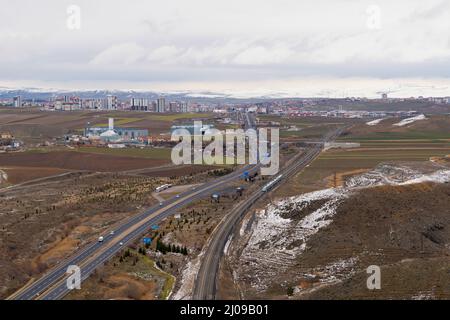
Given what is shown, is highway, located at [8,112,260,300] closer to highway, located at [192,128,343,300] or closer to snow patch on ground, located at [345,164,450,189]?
highway, located at [192,128,343,300]

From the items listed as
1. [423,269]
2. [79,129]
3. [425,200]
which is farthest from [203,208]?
[79,129]

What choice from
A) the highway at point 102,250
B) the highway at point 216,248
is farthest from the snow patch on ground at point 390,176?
the highway at point 102,250

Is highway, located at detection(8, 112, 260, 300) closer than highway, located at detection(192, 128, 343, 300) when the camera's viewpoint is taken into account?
No

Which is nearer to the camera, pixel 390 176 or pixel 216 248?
pixel 216 248

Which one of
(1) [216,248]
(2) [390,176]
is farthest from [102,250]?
(2) [390,176]

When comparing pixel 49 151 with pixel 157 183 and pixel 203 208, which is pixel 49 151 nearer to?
pixel 157 183

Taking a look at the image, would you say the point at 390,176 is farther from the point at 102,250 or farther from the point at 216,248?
the point at 102,250

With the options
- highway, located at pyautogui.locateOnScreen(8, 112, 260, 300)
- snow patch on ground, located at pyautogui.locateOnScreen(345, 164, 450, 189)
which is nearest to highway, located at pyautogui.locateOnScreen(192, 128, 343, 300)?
highway, located at pyautogui.locateOnScreen(8, 112, 260, 300)
